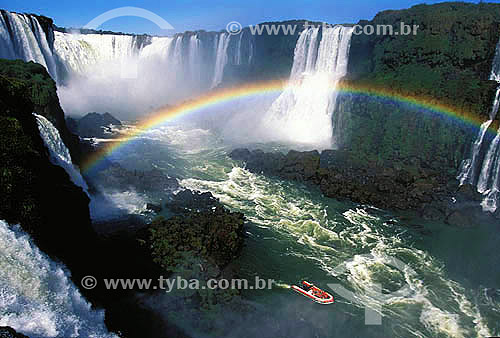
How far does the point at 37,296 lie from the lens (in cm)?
741

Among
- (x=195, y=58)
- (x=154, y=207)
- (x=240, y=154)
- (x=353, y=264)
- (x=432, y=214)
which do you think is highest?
(x=195, y=58)

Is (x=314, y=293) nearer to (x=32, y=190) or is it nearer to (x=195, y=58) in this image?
(x=32, y=190)

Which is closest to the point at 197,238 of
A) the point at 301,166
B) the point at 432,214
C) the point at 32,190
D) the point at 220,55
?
the point at 32,190

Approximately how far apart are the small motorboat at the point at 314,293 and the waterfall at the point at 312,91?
714 inches

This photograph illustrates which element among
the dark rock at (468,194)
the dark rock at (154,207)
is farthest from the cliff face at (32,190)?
the dark rock at (468,194)

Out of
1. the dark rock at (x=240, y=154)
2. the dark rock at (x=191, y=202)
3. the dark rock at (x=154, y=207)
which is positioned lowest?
the dark rock at (x=154, y=207)

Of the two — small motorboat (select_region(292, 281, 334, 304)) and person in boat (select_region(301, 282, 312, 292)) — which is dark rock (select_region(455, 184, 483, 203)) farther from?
person in boat (select_region(301, 282, 312, 292))

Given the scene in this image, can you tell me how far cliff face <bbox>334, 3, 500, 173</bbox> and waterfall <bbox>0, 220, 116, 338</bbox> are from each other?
2000cm

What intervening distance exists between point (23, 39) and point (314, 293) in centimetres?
2994

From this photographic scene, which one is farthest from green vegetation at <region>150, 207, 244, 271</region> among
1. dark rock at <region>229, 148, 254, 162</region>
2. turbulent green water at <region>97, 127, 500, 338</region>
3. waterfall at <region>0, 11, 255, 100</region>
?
waterfall at <region>0, 11, 255, 100</region>

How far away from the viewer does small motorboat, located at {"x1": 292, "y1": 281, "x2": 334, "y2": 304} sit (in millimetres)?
11719

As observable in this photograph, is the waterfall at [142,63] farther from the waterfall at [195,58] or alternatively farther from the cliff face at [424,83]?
the cliff face at [424,83]

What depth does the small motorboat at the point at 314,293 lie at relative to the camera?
11719 millimetres

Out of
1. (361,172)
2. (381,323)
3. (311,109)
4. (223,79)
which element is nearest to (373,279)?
(381,323)
